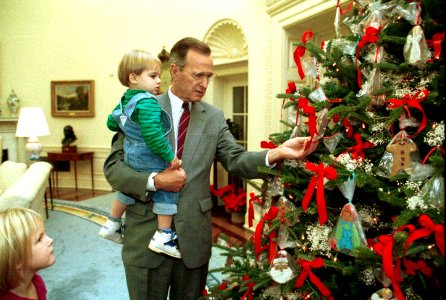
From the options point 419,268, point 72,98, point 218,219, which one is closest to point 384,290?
point 419,268

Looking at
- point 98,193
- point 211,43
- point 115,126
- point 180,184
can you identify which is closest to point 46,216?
point 98,193

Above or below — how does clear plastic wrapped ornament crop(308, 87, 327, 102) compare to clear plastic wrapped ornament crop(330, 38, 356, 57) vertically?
below

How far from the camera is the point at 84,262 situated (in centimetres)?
393

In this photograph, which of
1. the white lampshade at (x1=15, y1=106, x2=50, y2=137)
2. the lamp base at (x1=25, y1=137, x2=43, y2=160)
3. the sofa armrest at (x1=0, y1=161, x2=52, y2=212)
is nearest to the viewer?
the sofa armrest at (x1=0, y1=161, x2=52, y2=212)

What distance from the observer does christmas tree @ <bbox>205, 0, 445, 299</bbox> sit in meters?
1.09

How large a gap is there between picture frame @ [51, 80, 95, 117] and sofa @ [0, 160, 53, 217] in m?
3.07

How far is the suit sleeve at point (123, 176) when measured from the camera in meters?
1.74

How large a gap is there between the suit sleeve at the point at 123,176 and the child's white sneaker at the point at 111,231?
0.26 m

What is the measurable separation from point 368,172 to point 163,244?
3.12 ft

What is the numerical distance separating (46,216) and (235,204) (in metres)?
2.79

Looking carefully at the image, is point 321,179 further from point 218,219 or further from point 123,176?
point 218,219

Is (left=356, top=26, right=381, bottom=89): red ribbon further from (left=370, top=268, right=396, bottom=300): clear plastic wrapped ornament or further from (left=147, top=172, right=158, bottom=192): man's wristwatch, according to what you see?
(left=147, top=172, right=158, bottom=192): man's wristwatch

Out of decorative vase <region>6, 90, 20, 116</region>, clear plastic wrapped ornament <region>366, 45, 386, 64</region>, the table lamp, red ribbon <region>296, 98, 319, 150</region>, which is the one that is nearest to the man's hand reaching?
red ribbon <region>296, 98, 319, 150</region>

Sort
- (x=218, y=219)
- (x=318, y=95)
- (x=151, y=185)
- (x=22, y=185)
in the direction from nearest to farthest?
(x=318, y=95) → (x=151, y=185) → (x=22, y=185) → (x=218, y=219)
